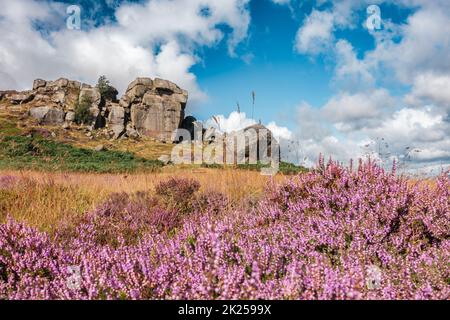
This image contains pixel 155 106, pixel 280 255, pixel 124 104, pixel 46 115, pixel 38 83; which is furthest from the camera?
pixel 38 83

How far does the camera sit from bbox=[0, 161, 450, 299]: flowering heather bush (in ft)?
6.13

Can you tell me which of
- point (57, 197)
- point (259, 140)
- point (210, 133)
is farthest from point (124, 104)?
point (57, 197)

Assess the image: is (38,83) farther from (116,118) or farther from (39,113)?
(116,118)

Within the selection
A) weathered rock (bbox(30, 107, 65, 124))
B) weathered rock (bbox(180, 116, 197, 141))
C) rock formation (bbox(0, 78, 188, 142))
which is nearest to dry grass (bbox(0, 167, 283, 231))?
rock formation (bbox(0, 78, 188, 142))

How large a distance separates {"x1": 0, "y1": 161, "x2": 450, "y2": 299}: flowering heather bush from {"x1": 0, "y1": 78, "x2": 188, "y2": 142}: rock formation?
190 feet

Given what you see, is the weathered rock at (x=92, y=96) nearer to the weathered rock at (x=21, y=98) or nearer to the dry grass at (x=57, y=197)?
the weathered rock at (x=21, y=98)

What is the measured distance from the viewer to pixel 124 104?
219 ft

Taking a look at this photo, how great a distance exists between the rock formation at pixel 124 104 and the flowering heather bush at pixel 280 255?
57786 millimetres

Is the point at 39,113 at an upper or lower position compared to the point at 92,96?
lower

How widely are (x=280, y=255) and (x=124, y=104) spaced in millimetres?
68395

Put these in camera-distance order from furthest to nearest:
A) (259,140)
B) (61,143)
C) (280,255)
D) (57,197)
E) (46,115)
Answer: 1. (46,115)
2. (61,143)
3. (259,140)
4. (57,197)
5. (280,255)

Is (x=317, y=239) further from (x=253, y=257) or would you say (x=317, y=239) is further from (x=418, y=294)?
(x=418, y=294)

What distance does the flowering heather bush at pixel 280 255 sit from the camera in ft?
6.13

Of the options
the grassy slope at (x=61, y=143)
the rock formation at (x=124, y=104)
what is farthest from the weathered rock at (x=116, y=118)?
the grassy slope at (x=61, y=143)
